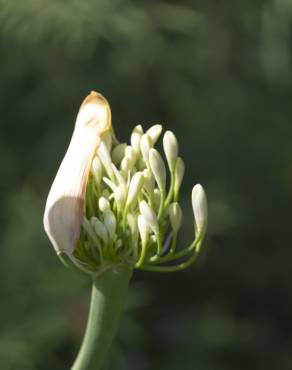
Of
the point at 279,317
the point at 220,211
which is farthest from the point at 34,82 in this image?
the point at 279,317

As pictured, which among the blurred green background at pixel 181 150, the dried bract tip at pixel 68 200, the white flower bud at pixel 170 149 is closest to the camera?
the dried bract tip at pixel 68 200

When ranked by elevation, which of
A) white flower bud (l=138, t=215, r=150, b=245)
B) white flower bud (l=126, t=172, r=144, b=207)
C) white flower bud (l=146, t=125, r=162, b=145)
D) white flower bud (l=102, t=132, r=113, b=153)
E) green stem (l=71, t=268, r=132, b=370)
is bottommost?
green stem (l=71, t=268, r=132, b=370)

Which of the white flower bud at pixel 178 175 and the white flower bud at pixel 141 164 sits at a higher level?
the white flower bud at pixel 141 164

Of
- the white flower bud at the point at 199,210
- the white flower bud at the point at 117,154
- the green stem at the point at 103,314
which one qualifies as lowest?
the green stem at the point at 103,314

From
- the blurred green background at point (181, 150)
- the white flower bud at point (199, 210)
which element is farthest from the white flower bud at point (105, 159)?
the blurred green background at point (181, 150)

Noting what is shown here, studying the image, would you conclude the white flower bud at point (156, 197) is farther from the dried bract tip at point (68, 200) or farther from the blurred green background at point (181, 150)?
the blurred green background at point (181, 150)

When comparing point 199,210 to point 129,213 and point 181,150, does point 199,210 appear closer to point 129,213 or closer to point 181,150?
point 129,213

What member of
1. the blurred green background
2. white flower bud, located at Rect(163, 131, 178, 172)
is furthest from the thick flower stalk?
the blurred green background

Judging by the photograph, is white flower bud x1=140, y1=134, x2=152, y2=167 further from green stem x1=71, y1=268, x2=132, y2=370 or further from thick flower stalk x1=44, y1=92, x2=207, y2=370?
green stem x1=71, y1=268, x2=132, y2=370
